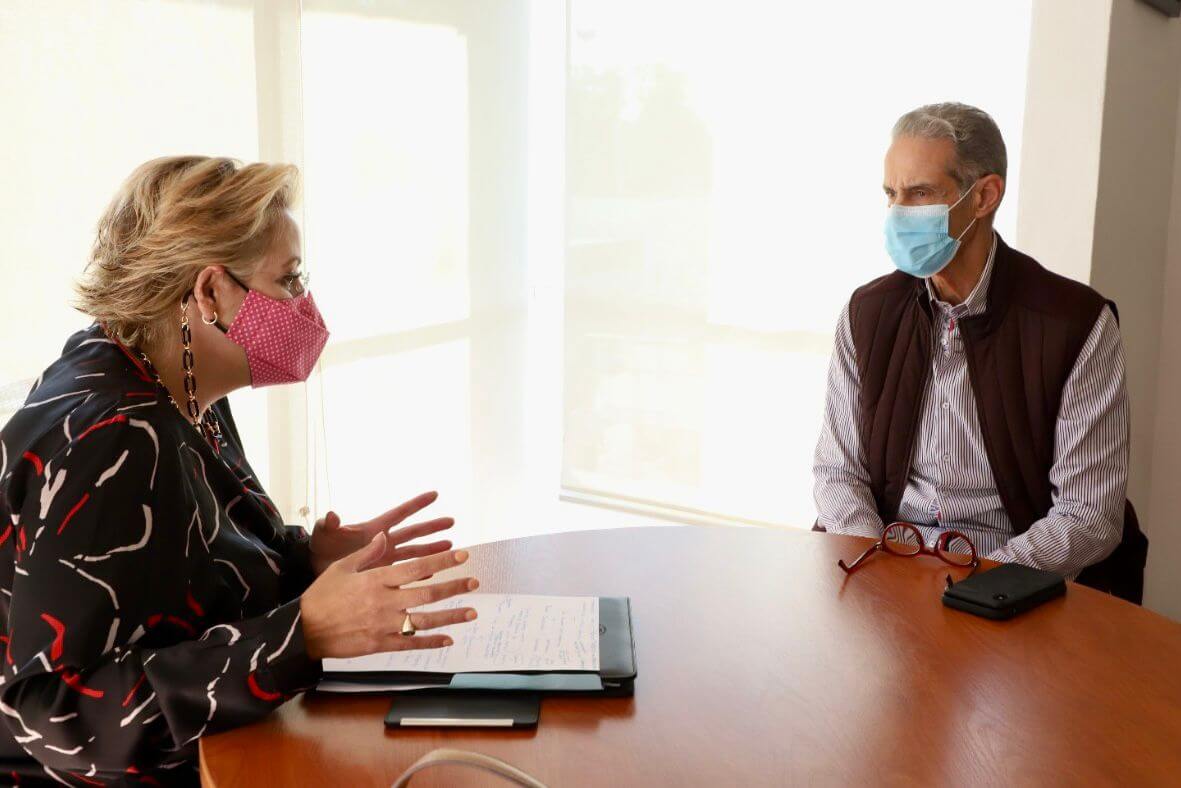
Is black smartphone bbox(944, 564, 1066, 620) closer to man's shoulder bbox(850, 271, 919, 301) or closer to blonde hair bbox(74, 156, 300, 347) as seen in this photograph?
man's shoulder bbox(850, 271, 919, 301)

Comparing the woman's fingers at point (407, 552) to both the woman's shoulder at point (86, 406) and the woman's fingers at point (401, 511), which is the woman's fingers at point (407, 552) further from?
the woman's shoulder at point (86, 406)

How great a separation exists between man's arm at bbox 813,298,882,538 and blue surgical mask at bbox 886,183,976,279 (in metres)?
0.21

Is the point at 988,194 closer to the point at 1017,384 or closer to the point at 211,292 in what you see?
the point at 1017,384

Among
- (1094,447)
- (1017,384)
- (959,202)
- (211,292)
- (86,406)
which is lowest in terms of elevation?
(1094,447)

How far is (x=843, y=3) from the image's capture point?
10.4ft

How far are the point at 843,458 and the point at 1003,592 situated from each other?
0.78 meters

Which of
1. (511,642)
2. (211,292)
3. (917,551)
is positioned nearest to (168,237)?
(211,292)

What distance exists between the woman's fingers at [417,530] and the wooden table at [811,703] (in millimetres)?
95

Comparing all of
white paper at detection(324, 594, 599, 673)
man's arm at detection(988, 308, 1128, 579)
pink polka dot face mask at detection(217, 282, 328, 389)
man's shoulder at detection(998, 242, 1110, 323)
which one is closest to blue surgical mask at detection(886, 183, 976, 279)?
man's shoulder at detection(998, 242, 1110, 323)

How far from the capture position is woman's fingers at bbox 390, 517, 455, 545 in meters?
1.63

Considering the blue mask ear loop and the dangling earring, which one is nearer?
the dangling earring

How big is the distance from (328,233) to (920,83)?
1815 mm

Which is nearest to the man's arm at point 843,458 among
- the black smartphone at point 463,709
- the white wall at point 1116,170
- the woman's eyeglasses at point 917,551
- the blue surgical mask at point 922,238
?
the blue surgical mask at point 922,238

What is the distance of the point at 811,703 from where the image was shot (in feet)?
4.13
